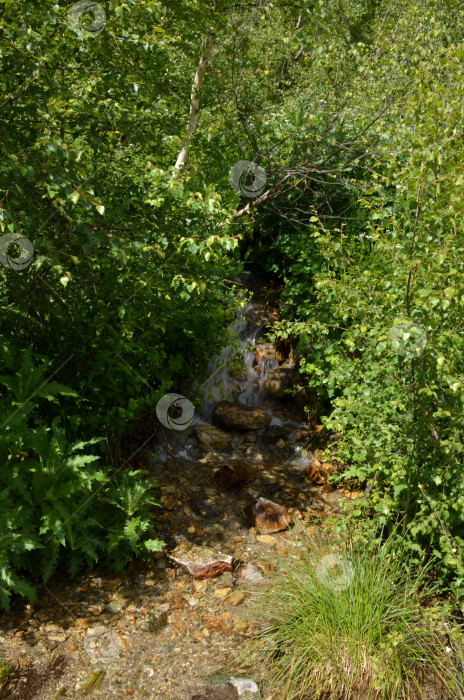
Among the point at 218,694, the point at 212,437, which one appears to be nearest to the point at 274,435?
the point at 212,437

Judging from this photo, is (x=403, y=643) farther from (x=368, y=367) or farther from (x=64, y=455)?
(x=64, y=455)

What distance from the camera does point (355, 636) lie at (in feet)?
11.1

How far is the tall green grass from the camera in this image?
3279 millimetres

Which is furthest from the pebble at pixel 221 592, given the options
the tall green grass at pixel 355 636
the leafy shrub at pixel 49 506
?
the leafy shrub at pixel 49 506

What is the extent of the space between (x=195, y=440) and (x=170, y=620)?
8.71 ft

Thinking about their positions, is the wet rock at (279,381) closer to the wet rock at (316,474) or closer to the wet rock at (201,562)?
Result: the wet rock at (316,474)

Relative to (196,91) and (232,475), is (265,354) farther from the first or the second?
(196,91)

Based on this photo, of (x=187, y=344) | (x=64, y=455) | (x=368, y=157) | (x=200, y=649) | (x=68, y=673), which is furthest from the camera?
(x=368, y=157)

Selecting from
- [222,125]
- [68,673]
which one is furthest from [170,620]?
[222,125]

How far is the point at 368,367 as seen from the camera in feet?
14.8

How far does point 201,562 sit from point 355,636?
1.43 meters

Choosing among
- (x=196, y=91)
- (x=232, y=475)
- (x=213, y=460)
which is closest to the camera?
(x=196, y=91)

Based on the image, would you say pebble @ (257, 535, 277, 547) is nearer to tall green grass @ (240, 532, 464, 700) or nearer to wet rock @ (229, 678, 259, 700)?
tall green grass @ (240, 532, 464, 700)

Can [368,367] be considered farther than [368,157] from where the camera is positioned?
No
